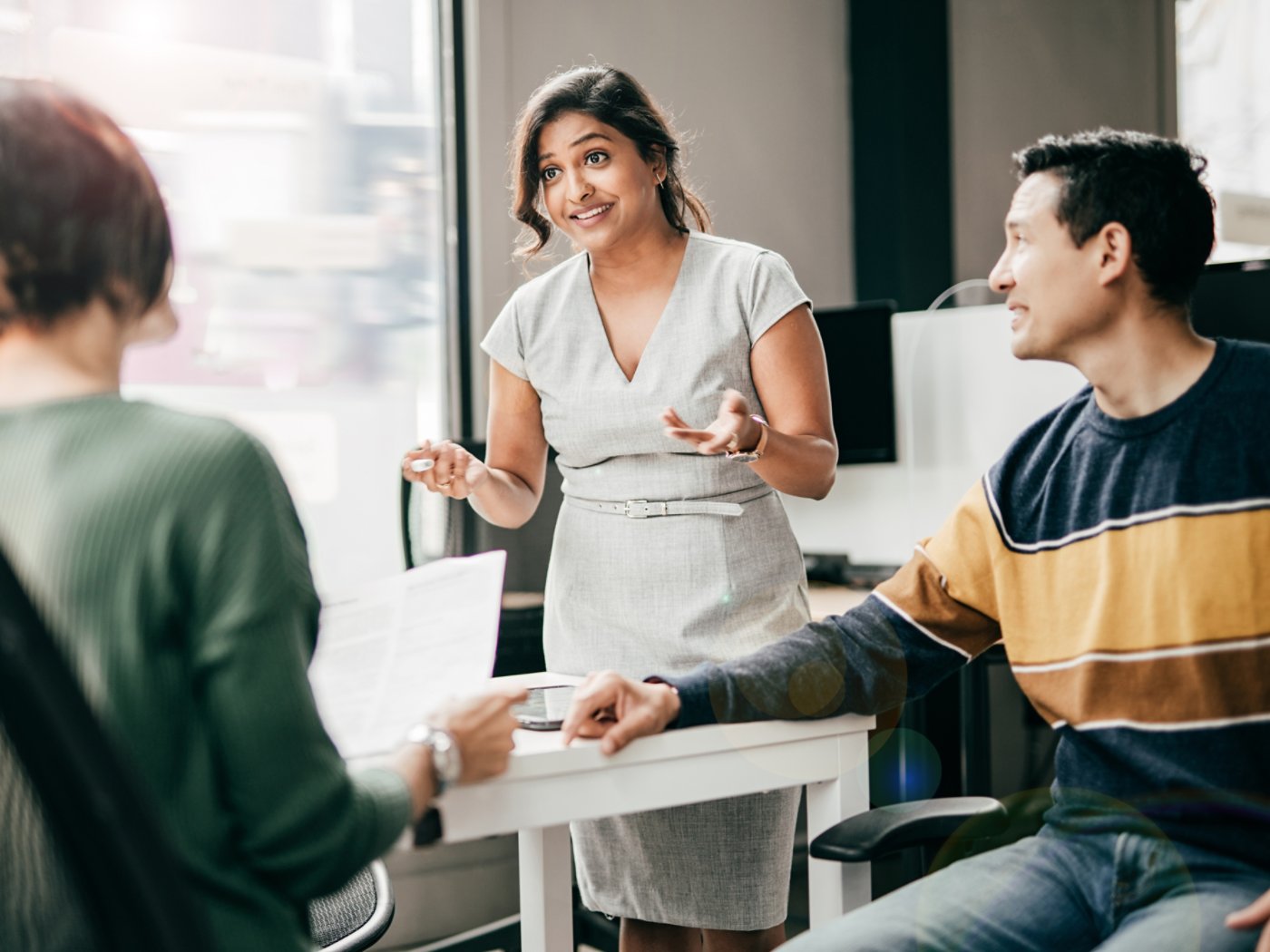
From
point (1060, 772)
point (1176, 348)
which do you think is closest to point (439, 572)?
point (1060, 772)

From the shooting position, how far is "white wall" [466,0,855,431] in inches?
129

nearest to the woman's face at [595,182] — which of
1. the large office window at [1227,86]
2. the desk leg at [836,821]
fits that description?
the desk leg at [836,821]

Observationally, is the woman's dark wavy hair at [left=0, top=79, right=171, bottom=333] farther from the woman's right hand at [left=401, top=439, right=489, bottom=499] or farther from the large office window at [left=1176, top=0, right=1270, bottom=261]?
the large office window at [left=1176, top=0, right=1270, bottom=261]

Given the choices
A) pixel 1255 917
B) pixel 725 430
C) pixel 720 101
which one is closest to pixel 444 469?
pixel 725 430

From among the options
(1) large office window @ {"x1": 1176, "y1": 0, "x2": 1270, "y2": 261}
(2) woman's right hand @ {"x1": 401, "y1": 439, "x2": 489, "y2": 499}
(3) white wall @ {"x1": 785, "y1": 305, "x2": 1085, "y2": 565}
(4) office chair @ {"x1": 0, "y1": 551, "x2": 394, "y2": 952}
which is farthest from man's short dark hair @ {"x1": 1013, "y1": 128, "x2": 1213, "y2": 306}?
(1) large office window @ {"x1": 1176, "y1": 0, "x2": 1270, "y2": 261}

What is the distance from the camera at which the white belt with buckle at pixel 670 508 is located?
1.64m

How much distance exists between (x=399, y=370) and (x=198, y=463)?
2521 millimetres

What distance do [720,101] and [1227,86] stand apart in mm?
2339

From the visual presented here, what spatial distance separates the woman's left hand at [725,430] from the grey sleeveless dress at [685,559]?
184 millimetres

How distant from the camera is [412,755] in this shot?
3.27ft

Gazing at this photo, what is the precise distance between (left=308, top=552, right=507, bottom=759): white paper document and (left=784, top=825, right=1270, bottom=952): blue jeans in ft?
1.41

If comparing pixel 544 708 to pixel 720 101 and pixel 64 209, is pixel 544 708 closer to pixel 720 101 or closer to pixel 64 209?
pixel 64 209

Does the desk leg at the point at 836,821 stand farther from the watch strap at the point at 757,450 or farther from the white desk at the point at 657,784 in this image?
the watch strap at the point at 757,450

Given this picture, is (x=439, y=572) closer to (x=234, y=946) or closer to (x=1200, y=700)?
(x=234, y=946)
